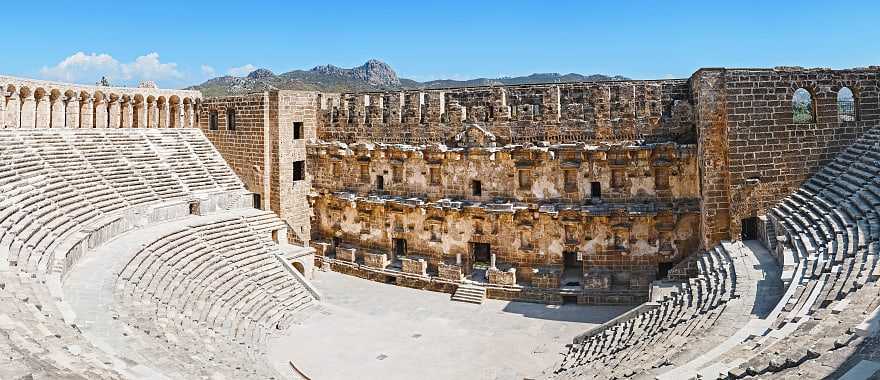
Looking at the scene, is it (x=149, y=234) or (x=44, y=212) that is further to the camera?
(x=149, y=234)

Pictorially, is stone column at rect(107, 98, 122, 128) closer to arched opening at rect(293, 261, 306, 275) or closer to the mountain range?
arched opening at rect(293, 261, 306, 275)

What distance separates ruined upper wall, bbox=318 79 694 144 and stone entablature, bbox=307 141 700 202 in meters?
0.56

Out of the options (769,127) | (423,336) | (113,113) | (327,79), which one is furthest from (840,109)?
(327,79)

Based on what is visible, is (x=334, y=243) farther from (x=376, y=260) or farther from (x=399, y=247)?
(x=399, y=247)

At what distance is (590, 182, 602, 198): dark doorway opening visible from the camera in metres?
22.1

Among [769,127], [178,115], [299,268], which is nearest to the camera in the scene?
[769,127]

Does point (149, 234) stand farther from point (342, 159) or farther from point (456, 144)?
point (456, 144)

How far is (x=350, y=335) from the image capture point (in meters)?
18.8

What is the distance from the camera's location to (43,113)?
23.4 meters

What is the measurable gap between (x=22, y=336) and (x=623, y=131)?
18.0 meters

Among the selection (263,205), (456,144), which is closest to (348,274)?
(263,205)

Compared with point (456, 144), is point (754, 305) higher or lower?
lower

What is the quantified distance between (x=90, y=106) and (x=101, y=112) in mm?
588

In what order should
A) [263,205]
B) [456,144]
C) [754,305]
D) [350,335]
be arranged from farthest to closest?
1. [263,205]
2. [456,144]
3. [350,335]
4. [754,305]
